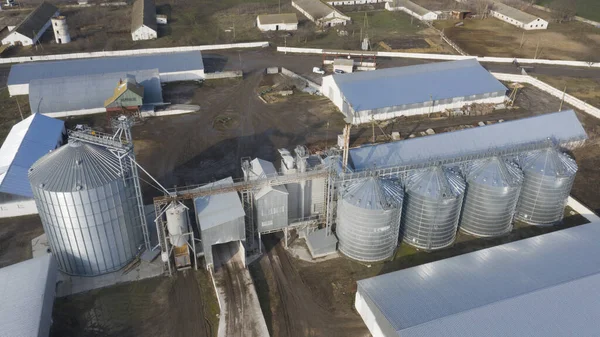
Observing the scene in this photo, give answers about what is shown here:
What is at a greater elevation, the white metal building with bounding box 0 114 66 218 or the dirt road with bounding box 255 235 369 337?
the white metal building with bounding box 0 114 66 218

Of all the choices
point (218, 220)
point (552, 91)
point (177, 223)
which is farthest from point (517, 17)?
point (177, 223)

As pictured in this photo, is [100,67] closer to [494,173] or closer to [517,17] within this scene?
[494,173]

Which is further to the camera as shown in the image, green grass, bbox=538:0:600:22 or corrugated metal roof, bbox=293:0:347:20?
green grass, bbox=538:0:600:22

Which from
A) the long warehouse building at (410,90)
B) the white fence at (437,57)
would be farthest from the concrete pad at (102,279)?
the white fence at (437,57)

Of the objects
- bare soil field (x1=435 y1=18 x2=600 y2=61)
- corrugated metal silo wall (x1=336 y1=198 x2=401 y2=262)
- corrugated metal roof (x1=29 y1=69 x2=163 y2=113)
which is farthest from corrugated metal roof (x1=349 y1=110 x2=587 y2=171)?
bare soil field (x1=435 y1=18 x2=600 y2=61)

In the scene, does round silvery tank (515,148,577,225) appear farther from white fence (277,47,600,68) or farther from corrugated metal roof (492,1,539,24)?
corrugated metal roof (492,1,539,24)
